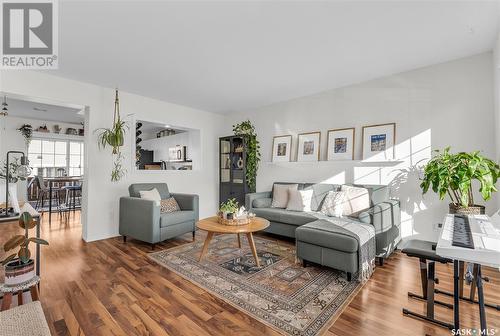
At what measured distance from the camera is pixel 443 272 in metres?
2.52

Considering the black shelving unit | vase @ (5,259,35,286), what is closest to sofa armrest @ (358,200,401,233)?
the black shelving unit

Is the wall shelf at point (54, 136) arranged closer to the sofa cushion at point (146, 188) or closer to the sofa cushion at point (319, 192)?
the sofa cushion at point (146, 188)

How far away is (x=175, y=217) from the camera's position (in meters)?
3.46

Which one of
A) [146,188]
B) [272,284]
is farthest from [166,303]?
[146,188]

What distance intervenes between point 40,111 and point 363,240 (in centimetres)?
742

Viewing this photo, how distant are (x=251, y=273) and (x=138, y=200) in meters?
1.98

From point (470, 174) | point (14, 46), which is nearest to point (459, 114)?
point (470, 174)

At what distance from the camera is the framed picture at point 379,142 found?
3.33m

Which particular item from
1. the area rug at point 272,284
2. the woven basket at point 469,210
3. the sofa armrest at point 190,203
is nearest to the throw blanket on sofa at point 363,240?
the area rug at point 272,284

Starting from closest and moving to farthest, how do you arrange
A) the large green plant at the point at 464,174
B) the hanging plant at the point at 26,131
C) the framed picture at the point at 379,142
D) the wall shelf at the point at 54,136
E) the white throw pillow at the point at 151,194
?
the large green plant at the point at 464,174 → the framed picture at the point at 379,142 → the white throw pillow at the point at 151,194 → the hanging plant at the point at 26,131 → the wall shelf at the point at 54,136

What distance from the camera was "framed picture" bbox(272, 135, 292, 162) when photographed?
4.50 metres

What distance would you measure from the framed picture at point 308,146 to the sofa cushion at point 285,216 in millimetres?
1125

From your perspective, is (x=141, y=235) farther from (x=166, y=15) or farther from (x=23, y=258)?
(x=166, y=15)

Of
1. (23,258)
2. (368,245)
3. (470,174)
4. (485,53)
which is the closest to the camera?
(23,258)
